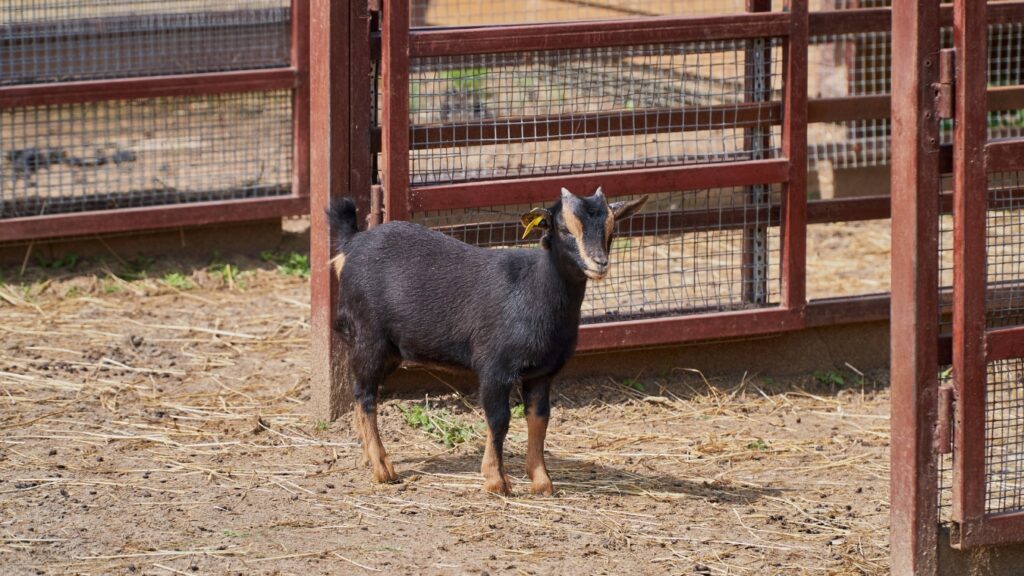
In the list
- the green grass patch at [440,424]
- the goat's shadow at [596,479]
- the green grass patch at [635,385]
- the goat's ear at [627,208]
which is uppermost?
the goat's ear at [627,208]

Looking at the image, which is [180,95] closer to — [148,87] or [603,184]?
[148,87]

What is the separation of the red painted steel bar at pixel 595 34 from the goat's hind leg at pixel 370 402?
1.41 meters

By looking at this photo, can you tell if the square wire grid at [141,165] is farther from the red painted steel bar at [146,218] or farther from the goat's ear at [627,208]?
the goat's ear at [627,208]

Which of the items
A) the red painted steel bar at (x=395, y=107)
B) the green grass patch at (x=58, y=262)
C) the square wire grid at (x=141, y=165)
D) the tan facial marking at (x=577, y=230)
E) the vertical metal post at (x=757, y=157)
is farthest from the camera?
the square wire grid at (x=141, y=165)

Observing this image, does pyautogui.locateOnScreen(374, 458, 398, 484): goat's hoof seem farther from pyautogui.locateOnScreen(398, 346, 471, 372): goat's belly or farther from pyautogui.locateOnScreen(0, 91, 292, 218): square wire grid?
pyautogui.locateOnScreen(0, 91, 292, 218): square wire grid

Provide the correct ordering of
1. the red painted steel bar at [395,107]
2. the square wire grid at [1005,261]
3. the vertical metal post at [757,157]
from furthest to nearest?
the vertical metal post at [757,157] → the red painted steel bar at [395,107] → the square wire grid at [1005,261]

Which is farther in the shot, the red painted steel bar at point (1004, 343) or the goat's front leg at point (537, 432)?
the goat's front leg at point (537, 432)

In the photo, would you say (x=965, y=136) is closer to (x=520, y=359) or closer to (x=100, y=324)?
(x=520, y=359)

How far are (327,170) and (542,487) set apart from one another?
176cm

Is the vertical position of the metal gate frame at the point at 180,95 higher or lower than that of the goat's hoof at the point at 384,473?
higher

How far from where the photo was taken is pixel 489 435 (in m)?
5.42

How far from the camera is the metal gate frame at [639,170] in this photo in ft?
20.1

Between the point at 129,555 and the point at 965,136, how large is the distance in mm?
3077

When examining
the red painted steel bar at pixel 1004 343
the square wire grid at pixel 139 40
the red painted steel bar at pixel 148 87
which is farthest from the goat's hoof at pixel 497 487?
the square wire grid at pixel 139 40
